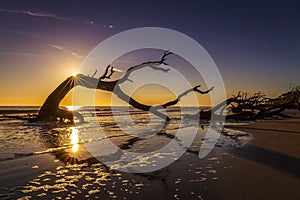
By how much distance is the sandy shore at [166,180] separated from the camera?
3.69 meters

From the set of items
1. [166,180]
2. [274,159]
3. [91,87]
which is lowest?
[166,180]

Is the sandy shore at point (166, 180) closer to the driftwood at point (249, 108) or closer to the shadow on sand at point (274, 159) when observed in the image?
the shadow on sand at point (274, 159)

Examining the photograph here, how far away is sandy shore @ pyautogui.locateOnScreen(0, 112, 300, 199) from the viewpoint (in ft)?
12.1

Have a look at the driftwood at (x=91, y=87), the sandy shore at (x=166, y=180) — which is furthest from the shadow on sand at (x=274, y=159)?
the driftwood at (x=91, y=87)

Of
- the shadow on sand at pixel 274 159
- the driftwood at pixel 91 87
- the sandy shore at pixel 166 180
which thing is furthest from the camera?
the driftwood at pixel 91 87

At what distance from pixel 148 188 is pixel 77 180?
127cm

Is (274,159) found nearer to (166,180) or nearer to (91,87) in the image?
(166,180)

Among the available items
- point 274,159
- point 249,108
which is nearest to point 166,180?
point 274,159

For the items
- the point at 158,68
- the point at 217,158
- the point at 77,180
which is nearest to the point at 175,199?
the point at 77,180

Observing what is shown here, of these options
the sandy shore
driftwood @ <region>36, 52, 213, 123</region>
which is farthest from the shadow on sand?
driftwood @ <region>36, 52, 213, 123</region>

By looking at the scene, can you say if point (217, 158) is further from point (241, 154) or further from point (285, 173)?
point (285, 173)

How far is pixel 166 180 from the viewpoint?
4.41 meters

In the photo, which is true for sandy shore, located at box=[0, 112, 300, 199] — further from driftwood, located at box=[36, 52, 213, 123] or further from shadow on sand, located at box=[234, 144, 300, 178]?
driftwood, located at box=[36, 52, 213, 123]

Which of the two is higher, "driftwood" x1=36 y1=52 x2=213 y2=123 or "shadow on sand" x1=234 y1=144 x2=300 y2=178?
"driftwood" x1=36 y1=52 x2=213 y2=123
